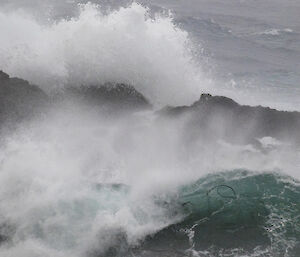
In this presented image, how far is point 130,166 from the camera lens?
14.5m

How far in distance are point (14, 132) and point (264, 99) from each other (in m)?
15.4

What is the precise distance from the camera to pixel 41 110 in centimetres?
1617

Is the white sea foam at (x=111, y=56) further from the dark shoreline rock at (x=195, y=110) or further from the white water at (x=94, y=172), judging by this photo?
the white water at (x=94, y=172)

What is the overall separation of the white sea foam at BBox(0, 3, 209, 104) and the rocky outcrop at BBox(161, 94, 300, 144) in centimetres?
198

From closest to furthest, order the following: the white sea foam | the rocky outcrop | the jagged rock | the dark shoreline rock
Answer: the jagged rock, the dark shoreline rock, the rocky outcrop, the white sea foam

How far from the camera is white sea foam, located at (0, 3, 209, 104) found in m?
18.0

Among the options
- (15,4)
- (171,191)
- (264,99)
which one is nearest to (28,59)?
(171,191)

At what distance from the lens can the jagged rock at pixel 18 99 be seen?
15.3m

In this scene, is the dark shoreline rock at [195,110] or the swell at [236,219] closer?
the swell at [236,219]

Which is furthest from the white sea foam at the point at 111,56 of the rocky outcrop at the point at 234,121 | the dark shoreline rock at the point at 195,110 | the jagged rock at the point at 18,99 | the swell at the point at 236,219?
the swell at the point at 236,219

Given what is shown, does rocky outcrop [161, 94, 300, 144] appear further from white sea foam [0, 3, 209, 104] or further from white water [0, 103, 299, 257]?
white sea foam [0, 3, 209, 104]

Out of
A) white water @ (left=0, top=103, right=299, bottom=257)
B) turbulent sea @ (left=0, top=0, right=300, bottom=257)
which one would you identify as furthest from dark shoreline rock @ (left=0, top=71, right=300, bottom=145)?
white water @ (left=0, top=103, right=299, bottom=257)

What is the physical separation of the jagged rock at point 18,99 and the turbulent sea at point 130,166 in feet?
1.69

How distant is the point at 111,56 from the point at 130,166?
6.72 metres
